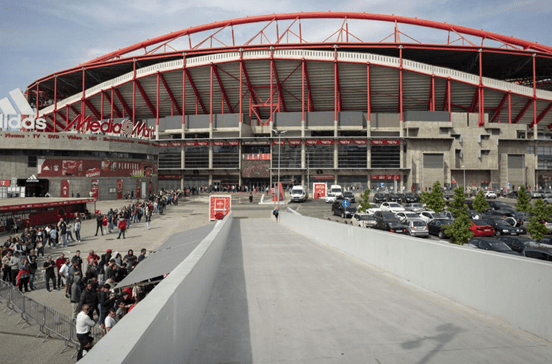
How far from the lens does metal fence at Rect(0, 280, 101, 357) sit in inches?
424

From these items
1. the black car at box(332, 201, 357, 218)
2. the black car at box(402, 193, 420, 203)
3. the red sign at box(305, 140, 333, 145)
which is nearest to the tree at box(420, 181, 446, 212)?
the black car at box(332, 201, 357, 218)

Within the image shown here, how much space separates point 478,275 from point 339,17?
79.9 m

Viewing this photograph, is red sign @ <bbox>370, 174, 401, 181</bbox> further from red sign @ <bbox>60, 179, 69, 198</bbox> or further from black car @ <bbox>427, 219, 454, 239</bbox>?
red sign @ <bbox>60, 179, 69, 198</bbox>

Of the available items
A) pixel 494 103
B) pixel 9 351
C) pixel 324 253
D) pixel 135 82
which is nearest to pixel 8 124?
pixel 135 82

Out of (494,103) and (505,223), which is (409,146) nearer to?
(494,103)

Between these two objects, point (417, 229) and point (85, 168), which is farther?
point (85, 168)

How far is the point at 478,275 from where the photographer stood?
272 inches

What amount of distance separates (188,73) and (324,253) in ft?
215

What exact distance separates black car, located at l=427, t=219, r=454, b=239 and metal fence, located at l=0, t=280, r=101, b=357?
20.8m

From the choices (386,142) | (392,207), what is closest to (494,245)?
(392,207)

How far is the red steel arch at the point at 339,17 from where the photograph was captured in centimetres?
7112

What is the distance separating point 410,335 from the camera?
577cm

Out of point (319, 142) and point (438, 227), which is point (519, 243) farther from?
point (319, 142)

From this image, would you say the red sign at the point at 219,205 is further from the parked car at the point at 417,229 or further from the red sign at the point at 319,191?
the red sign at the point at 319,191
